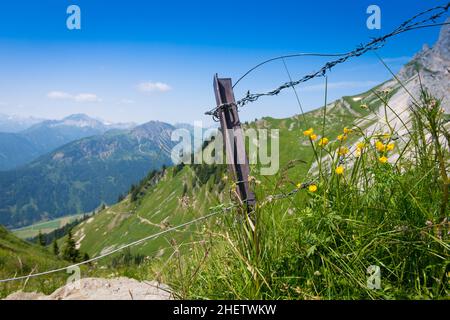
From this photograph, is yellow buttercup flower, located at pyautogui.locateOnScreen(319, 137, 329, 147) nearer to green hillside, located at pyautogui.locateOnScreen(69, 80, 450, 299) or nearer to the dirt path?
green hillside, located at pyautogui.locateOnScreen(69, 80, 450, 299)

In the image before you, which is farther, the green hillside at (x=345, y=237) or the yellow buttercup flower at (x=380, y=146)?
the yellow buttercup flower at (x=380, y=146)

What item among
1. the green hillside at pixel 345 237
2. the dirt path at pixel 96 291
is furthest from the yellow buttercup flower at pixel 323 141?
the dirt path at pixel 96 291

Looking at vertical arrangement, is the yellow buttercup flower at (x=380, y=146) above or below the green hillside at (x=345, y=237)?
above

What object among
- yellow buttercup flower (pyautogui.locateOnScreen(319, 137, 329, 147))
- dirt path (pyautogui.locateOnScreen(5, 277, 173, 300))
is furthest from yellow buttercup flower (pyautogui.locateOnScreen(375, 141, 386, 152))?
dirt path (pyautogui.locateOnScreen(5, 277, 173, 300))

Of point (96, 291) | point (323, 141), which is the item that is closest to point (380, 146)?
point (323, 141)

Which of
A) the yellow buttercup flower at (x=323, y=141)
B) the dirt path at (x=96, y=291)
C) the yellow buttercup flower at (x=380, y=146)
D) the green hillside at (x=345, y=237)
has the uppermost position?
the yellow buttercup flower at (x=323, y=141)

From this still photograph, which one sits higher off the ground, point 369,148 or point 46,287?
point 369,148

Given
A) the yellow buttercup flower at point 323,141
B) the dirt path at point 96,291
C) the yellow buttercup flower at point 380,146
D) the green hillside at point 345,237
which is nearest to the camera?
the green hillside at point 345,237

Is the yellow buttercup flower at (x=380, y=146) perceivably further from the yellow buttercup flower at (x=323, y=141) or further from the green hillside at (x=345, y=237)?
the yellow buttercup flower at (x=323, y=141)
